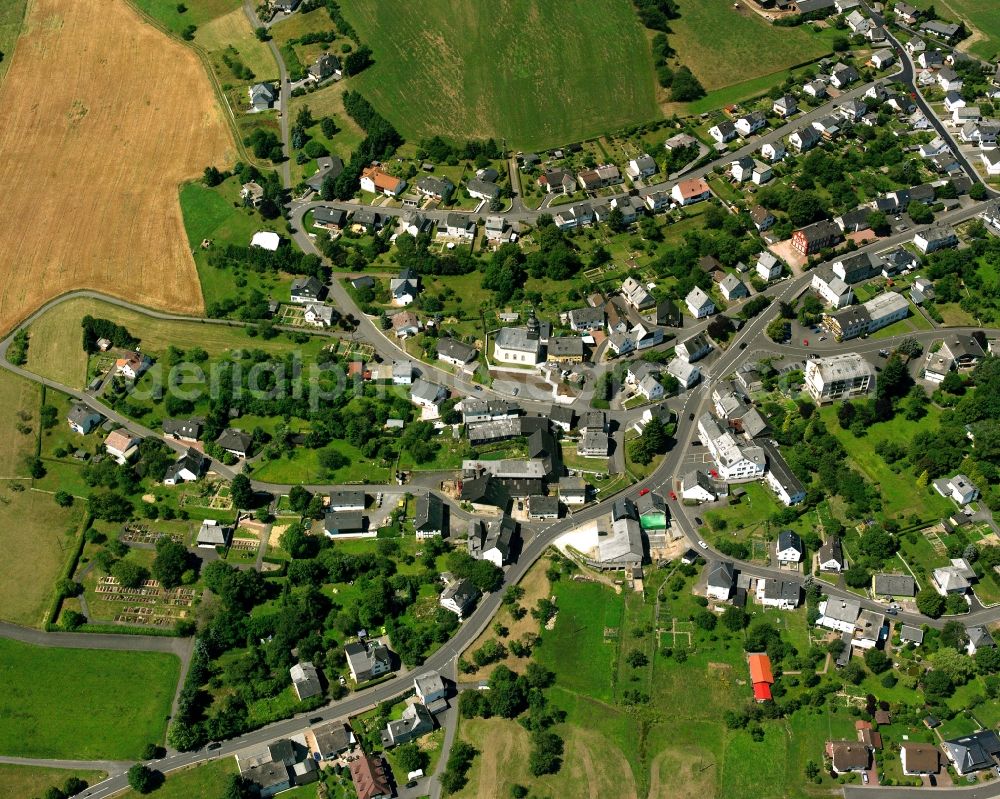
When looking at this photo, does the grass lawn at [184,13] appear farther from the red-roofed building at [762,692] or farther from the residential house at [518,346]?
the red-roofed building at [762,692]

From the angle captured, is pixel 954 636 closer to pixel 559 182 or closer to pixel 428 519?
pixel 428 519

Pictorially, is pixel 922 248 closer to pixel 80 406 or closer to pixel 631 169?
pixel 631 169

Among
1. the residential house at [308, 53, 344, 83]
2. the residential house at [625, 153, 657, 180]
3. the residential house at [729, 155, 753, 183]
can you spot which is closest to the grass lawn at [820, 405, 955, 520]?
the residential house at [729, 155, 753, 183]

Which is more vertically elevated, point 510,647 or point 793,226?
point 793,226

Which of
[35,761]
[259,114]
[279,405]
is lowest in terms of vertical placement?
[35,761]

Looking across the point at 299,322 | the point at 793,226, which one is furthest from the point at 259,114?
the point at 793,226

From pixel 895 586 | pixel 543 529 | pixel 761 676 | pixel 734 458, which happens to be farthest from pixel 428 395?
pixel 895 586

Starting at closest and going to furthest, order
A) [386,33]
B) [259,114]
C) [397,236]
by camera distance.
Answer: [397,236]
[259,114]
[386,33]

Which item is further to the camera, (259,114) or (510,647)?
(259,114)
